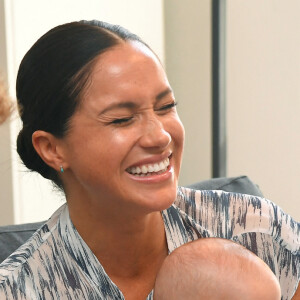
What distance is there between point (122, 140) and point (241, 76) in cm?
215

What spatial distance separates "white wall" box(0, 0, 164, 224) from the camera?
296cm

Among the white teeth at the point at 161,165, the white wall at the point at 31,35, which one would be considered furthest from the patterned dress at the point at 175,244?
the white wall at the point at 31,35

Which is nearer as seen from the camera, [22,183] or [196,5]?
[22,183]

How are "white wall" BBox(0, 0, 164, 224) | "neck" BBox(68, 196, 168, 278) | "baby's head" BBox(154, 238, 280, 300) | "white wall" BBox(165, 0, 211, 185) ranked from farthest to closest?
"white wall" BBox(165, 0, 211, 185)
"white wall" BBox(0, 0, 164, 224)
"neck" BBox(68, 196, 168, 278)
"baby's head" BBox(154, 238, 280, 300)

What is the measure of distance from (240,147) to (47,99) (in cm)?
217

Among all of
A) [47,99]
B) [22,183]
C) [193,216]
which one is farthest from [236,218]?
[22,183]

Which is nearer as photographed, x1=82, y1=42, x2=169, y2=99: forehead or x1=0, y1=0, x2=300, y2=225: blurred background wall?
x1=82, y1=42, x2=169, y2=99: forehead

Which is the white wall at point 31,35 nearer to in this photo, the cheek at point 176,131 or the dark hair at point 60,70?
the dark hair at point 60,70

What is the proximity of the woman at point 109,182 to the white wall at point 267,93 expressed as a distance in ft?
5.57

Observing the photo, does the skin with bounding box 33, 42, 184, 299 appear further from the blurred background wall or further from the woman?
the blurred background wall

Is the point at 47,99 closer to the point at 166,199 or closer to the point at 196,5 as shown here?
the point at 166,199

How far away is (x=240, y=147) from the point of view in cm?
402

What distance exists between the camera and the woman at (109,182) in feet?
6.20

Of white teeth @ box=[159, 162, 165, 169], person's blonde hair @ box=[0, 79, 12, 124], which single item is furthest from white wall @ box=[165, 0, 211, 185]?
person's blonde hair @ box=[0, 79, 12, 124]
